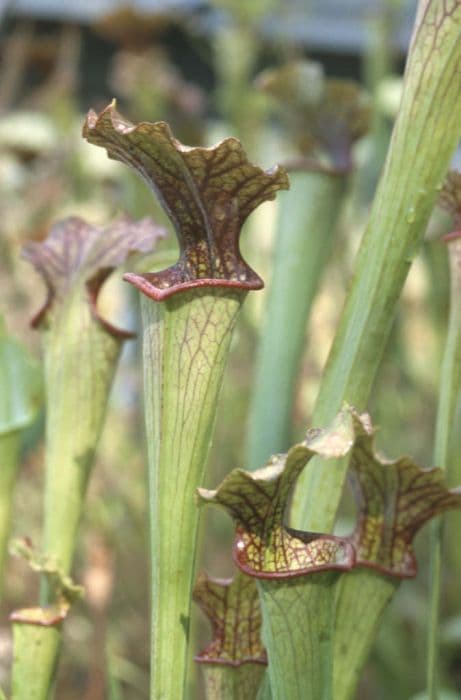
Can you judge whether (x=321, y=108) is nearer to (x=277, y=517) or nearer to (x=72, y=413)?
(x=72, y=413)

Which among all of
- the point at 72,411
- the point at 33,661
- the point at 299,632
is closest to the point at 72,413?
the point at 72,411

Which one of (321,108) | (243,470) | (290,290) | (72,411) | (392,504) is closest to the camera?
(243,470)

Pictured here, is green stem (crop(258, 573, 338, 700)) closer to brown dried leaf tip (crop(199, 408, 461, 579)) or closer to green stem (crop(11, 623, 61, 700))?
brown dried leaf tip (crop(199, 408, 461, 579))

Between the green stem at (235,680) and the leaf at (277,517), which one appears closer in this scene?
the leaf at (277,517)

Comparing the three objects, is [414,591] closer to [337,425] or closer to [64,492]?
[64,492]

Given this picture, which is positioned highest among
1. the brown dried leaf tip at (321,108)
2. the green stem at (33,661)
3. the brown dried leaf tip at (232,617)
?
Answer: the brown dried leaf tip at (321,108)

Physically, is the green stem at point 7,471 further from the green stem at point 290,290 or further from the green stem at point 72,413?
the green stem at point 290,290

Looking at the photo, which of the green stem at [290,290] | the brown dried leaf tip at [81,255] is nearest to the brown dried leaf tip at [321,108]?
the green stem at [290,290]
